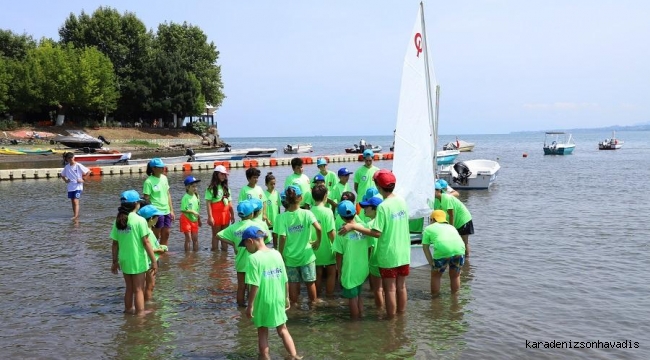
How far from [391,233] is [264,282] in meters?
2.17

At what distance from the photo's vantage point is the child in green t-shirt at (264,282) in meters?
5.88

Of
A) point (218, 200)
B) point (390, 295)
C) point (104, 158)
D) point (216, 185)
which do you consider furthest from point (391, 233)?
point (104, 158)

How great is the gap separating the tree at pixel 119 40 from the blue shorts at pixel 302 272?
68246 mm

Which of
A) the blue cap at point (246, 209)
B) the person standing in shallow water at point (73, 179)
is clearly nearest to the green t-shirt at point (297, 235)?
the blue cap at point (246, 209)

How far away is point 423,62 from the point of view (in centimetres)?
1020

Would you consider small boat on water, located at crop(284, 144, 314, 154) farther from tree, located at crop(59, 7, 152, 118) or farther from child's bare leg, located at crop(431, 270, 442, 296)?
child's bare leg, located at crop(431, 270, 442, 296)

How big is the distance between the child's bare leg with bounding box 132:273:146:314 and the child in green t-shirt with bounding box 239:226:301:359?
242 cm

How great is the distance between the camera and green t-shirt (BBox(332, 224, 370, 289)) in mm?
7555

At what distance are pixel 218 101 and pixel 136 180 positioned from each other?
5279 cm

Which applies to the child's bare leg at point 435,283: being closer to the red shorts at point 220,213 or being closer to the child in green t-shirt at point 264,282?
the child in green t-shirt at point 264,282

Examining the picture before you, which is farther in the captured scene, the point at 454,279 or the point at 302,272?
the point at 454,279

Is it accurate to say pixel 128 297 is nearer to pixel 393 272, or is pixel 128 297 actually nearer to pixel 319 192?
pixel 319 192

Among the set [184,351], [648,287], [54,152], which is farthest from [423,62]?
[54,152]

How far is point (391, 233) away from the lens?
7500 mm
